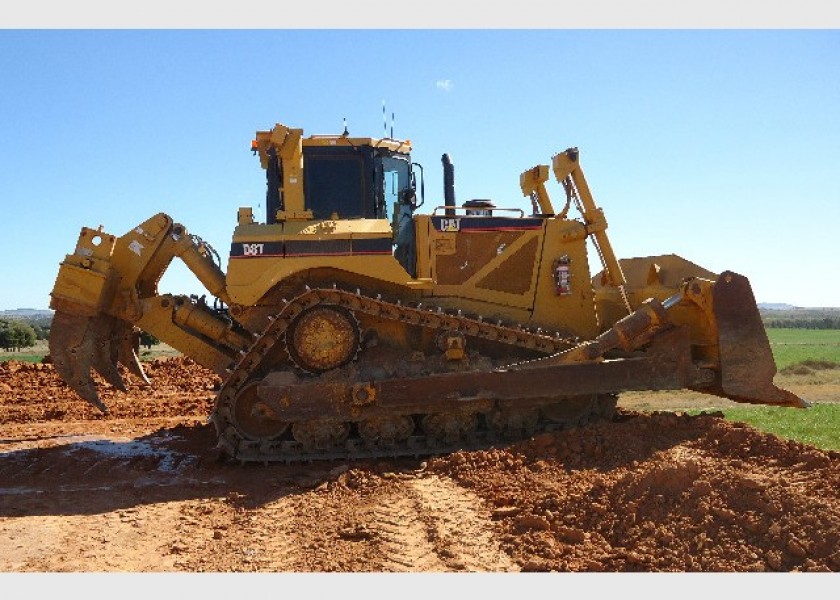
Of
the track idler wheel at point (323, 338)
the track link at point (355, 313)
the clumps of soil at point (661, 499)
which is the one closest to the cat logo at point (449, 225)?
the track link at point (355, 313)

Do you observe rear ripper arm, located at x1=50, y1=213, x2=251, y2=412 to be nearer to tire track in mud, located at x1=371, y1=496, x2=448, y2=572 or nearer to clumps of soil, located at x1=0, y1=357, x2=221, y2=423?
clumps of soil, located at x1=0, y1=357, x2=221, y2=423

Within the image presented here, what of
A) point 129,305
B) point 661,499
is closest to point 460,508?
point 661,499

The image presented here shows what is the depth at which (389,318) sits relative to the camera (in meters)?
8.68

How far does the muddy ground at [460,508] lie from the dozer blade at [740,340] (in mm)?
553

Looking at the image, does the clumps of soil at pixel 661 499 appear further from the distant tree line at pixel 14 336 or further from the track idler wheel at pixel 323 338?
the distant tree line at pixel 14 336

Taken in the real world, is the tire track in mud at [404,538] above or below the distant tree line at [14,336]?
below

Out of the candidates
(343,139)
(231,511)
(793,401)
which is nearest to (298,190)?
(343,139)

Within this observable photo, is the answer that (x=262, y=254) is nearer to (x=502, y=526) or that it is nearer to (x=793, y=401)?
(x=502, y=526)

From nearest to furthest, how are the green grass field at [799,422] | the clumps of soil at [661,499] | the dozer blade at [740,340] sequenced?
the clumps of soil at [661,499], the dozer blade at [740,340], the green grass field at [799,422]

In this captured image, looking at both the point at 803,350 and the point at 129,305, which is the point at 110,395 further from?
the point at 803,350

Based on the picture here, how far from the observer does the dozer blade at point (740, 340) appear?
8.27 metres

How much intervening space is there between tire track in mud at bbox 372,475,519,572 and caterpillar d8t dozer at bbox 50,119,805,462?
4.55 ft

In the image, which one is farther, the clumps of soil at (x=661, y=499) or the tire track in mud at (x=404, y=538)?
the tire track in mud at (x=404, y=538)

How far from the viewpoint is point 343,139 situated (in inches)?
368
